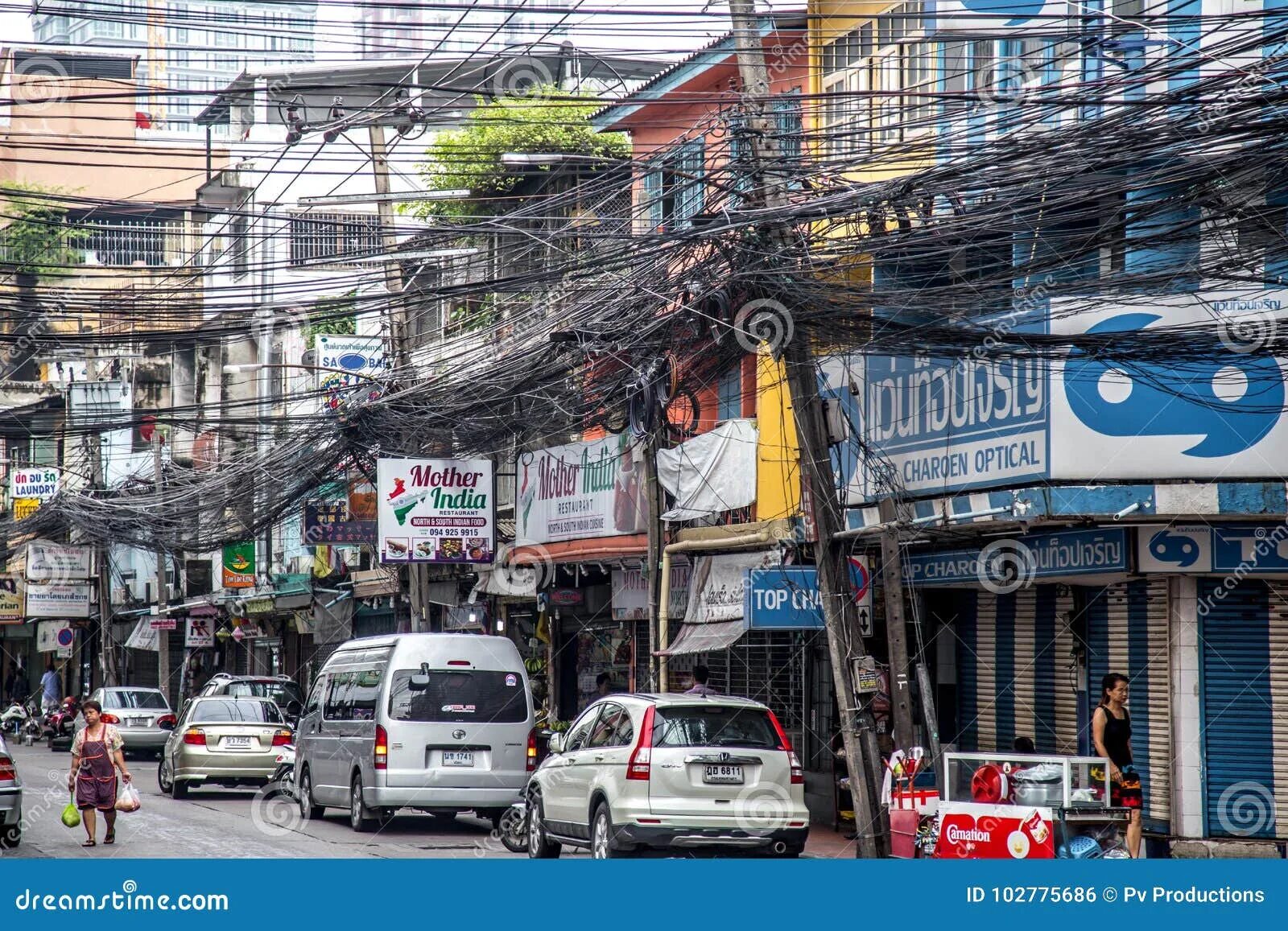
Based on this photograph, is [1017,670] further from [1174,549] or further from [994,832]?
[994,832]

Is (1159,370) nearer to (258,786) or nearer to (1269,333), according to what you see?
(1269,333)

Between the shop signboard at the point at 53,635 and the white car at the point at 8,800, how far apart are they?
3328cm

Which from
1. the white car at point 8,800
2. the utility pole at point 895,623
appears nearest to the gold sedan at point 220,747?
the white car at point 8,800

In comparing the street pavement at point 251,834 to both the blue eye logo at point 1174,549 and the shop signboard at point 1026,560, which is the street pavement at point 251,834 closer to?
the shop signboard at point 1026,560

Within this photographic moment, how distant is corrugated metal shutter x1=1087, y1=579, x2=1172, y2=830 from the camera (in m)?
15.7

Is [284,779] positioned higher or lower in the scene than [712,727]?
lower

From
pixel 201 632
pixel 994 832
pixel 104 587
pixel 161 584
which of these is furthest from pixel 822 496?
pixel 104 587

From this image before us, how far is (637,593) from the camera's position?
84.5 ft

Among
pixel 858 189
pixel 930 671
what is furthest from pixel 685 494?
pixel 858 189

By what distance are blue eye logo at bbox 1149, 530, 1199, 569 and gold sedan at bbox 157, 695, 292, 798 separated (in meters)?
14.1

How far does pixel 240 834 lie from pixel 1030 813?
9.94m

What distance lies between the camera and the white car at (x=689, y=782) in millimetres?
14188

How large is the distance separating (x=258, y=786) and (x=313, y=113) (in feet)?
83.4

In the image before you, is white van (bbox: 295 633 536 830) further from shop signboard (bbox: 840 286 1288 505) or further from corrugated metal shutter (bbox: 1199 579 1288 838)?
corrugated metal shutter (bbox: 1199 579 1288 838)
